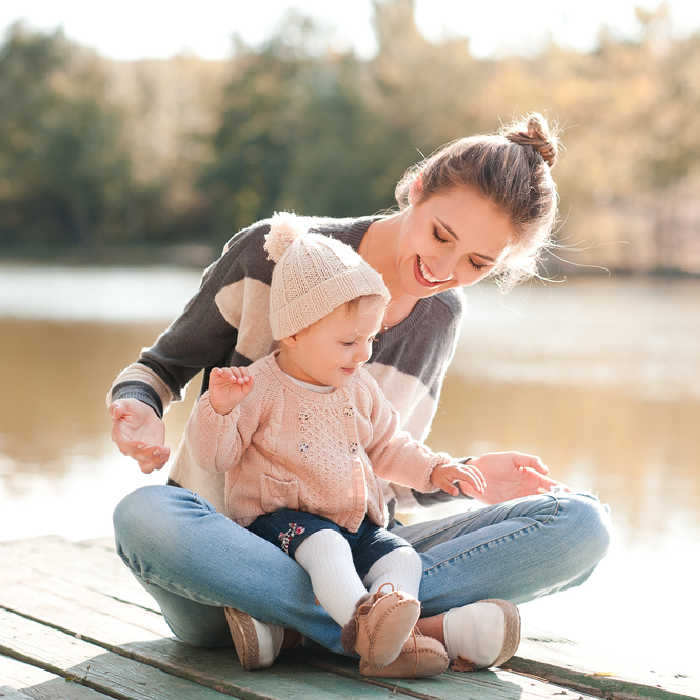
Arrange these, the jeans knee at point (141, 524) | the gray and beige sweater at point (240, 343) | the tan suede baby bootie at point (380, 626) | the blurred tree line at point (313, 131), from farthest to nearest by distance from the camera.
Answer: the blurred tree line at point (313, 131), the gray and beige sweater at point (240, 343), the jeans knee at point (141, 524), the tan suede baby bootie at point (380, 626)

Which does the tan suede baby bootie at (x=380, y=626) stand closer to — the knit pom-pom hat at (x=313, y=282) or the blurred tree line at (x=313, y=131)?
the knit pom-pom hat at (x=313, y=282)

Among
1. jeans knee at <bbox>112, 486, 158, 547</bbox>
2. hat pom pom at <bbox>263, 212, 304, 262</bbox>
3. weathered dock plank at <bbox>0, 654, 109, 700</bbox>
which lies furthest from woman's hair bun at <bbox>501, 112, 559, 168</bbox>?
weathered dock plank at <bbox>0, 654, 109, 700</bbox>

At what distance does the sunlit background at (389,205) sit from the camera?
4.73 meters

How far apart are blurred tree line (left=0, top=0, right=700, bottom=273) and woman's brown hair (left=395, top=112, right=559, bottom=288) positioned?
702 inches

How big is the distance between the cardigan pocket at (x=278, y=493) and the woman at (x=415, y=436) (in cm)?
10

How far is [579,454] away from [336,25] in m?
29.4

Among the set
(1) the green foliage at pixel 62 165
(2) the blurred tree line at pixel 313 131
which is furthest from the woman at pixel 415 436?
(1) the green foliage at pixel 62 165

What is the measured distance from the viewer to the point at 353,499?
1.83 m

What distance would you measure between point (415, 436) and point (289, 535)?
2.05 ft

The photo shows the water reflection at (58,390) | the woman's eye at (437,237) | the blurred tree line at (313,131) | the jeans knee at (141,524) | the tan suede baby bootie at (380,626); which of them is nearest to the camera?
the tan suede baby bootie at (380,626)

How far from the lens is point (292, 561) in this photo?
1757 mm

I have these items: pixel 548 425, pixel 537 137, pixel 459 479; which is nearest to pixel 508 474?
pixel 459 479

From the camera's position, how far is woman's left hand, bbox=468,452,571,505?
2.05 meters

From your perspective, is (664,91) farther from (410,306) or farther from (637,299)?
(410,306)
